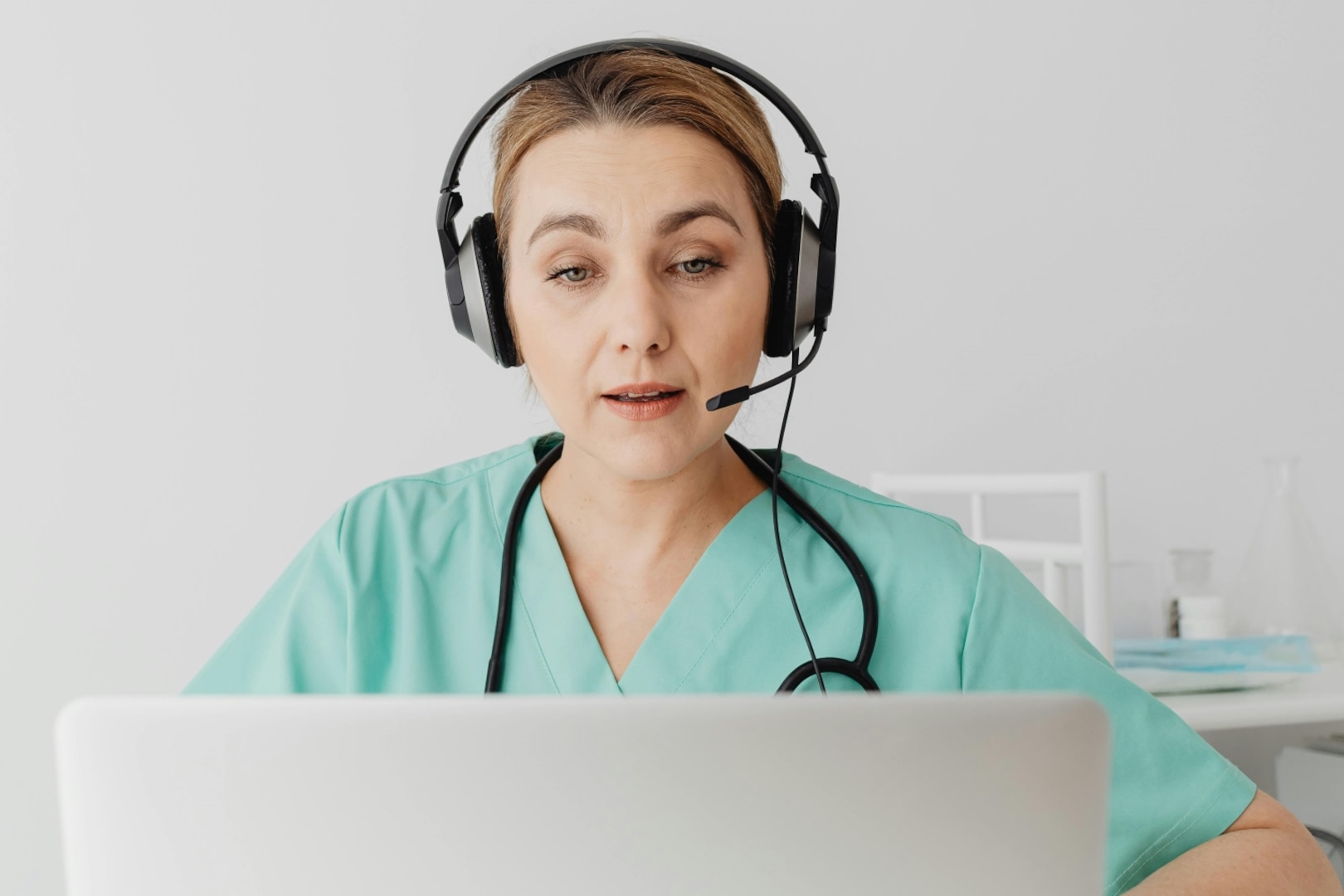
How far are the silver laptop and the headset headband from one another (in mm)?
603

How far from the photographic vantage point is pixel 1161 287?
204 cm

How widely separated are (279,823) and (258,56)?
157cm

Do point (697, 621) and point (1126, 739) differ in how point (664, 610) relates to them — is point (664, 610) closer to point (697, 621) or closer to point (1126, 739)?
point (697, 621)

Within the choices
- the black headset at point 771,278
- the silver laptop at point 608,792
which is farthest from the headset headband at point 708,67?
the silver laptop at point 608,792

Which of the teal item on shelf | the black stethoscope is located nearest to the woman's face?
the black stethoscope

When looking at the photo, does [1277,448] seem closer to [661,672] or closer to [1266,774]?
[1266,774]

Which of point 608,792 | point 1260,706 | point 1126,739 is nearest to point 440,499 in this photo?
point 1126,739

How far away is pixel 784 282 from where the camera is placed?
2.95ft

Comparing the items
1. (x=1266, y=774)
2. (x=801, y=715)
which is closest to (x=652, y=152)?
(x=801, y=715)

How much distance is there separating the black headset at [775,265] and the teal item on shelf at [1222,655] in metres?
0.99

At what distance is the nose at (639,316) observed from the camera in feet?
2.67

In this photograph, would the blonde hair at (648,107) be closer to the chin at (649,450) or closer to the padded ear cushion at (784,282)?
the padded ear cushion at (784,282)

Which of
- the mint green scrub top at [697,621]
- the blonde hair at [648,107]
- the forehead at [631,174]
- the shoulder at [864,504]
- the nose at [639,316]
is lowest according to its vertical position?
the mint green scrub top at [697,621]

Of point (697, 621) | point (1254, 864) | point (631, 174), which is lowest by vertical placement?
point (1254, 864)
